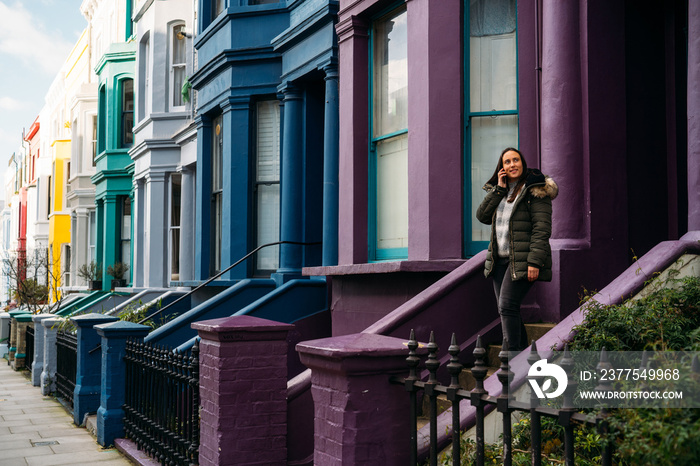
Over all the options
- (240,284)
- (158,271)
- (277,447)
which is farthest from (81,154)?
(277,447)

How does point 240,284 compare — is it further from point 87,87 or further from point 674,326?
point 87,87

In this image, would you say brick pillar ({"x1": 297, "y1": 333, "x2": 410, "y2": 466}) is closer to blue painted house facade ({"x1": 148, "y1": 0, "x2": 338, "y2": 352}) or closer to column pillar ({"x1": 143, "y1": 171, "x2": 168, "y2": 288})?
blue painted house facade ({"x1": 148, "y1": 0, "x2": 338, "y2": 352})

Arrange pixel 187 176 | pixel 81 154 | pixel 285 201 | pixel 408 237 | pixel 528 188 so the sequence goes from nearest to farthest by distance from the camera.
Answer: pixel 528 188 → pixel 408 237 → pixel 285 201 → pixel 187 176 → pixel 81 154

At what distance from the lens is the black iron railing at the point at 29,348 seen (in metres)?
16.4

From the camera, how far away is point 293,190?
11484 millimetres

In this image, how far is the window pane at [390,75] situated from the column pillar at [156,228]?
32.2ft

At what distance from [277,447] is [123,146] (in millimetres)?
17692

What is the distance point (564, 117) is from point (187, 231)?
10.4 meters

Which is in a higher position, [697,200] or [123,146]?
[123,146]

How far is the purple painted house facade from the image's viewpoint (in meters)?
Result: 6.91

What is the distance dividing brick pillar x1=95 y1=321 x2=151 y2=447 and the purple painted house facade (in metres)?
2.43

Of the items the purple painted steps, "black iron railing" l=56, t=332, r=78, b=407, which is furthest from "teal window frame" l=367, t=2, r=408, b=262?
"black iron railing" l=56, t=332, r=78, b=407

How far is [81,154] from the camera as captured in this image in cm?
2609

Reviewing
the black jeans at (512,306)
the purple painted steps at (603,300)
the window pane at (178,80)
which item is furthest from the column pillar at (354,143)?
the window pane at (178,80)
